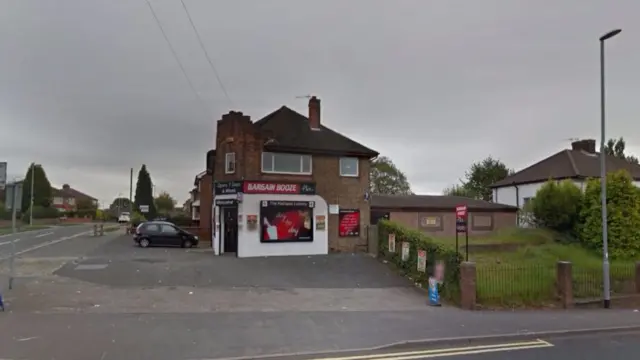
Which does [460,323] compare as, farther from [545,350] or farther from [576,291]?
[576,291]

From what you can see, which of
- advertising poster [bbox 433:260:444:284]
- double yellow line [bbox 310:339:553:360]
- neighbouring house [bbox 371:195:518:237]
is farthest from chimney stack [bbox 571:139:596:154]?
double yellow line [bbox 310:339:553:360]

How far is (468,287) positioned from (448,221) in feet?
62.3

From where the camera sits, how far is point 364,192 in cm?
2914

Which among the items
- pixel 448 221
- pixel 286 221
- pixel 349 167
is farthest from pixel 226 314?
pixel 448 221

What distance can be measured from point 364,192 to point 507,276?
13.3 meters

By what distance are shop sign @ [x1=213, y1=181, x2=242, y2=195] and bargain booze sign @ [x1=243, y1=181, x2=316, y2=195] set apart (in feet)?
1.56

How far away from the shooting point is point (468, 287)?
50.8 feet

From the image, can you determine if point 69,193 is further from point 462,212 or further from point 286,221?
point 462,212

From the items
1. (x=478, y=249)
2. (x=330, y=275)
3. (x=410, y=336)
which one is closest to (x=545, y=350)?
(x=410, y=336)

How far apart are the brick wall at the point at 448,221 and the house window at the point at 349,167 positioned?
15.8 feet

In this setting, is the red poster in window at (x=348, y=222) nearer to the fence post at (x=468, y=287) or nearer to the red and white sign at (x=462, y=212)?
the red and white sign at (x=462, y=212)

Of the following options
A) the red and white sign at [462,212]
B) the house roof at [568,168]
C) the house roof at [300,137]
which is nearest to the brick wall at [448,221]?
the house roof at [568,168]

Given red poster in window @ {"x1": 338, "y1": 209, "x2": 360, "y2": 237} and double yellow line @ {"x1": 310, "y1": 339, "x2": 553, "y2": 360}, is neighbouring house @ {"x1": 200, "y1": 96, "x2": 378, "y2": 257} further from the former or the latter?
double yellow line @ {"x1": 310, "y1": 339, "x2": 553, "y2": 360}

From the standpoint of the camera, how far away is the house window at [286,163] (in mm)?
27098
